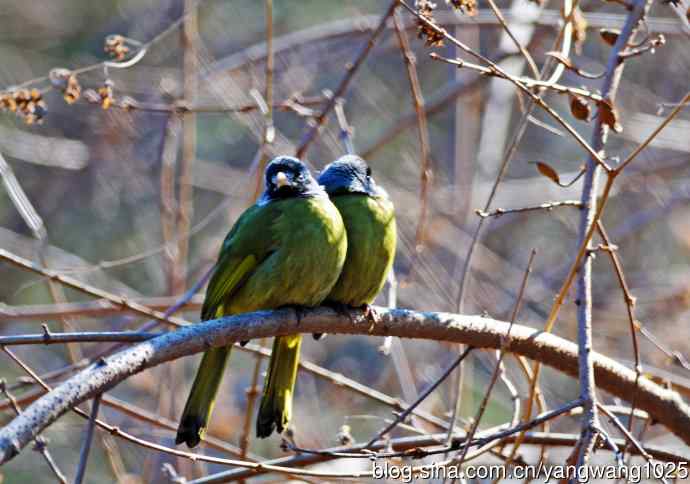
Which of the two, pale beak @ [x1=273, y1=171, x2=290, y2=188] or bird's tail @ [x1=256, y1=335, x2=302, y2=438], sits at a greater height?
pale beak @ [x1=273, y1=171, x2=290, y2=188]

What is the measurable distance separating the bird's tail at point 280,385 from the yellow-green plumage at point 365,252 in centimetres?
28

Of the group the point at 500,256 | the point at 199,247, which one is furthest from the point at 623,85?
the point at 199,247

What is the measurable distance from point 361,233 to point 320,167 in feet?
11.2

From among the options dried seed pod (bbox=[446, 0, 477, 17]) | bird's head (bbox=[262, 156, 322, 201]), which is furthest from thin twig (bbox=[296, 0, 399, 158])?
dried seed pod (bbox=[446, 0, 477, 17])

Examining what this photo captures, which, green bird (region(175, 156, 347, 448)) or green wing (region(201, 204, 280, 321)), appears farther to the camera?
green wing (region(201, 204, 280, 321))

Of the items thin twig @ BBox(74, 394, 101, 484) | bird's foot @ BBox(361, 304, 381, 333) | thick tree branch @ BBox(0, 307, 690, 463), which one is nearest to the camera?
thin twig @ BBox(74, 394, 101, 484)

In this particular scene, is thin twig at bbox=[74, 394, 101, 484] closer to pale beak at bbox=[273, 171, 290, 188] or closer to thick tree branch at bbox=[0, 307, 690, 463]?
thick tree branch at bbox=[0, 307, 690, 463]

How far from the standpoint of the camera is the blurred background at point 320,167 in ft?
20.5

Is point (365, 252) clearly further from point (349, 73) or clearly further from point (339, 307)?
point (349, 73)

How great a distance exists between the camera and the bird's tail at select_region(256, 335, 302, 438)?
13.2 ft

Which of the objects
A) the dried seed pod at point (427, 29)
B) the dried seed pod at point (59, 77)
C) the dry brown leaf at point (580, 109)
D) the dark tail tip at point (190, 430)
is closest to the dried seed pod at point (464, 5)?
the dried seed pod at point (427, 29)

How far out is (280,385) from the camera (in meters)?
4.07

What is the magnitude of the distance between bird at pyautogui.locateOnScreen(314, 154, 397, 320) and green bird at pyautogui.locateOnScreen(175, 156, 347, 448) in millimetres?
109

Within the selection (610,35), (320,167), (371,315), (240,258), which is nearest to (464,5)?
(610,35)
